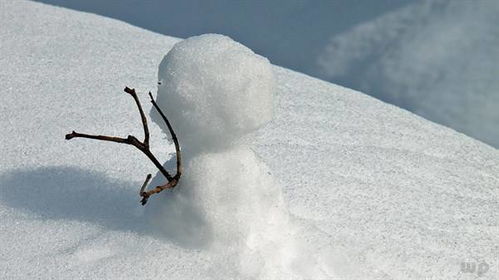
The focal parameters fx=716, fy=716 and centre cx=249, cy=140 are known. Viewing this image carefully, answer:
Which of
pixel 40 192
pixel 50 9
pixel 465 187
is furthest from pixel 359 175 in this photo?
pixel 50 9

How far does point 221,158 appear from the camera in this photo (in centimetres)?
170

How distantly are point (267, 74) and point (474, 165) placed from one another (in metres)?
1.81

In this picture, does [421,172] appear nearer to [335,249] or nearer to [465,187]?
[465,187]

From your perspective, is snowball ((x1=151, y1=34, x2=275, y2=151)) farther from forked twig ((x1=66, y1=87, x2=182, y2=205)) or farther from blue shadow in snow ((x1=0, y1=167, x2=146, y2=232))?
blue shadow in snow ((x1=0, y1=167, x2=146, y2=232))

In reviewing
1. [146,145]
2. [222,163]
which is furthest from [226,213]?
[146,145]

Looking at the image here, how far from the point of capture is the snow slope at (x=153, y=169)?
5.54ft

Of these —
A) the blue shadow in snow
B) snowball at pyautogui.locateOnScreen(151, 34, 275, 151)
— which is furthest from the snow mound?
the blue shadow in snow

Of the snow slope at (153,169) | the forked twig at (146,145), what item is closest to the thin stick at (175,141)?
the forked twig at (146,145)

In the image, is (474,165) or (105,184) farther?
(474,165)

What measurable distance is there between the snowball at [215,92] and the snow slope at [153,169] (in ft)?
0.68

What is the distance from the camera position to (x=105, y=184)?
2.01 metres

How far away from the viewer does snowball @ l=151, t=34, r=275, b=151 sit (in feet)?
5.33

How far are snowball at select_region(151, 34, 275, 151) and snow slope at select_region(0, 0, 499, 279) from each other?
206mm

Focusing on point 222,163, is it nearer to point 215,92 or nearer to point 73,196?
point 215,92
